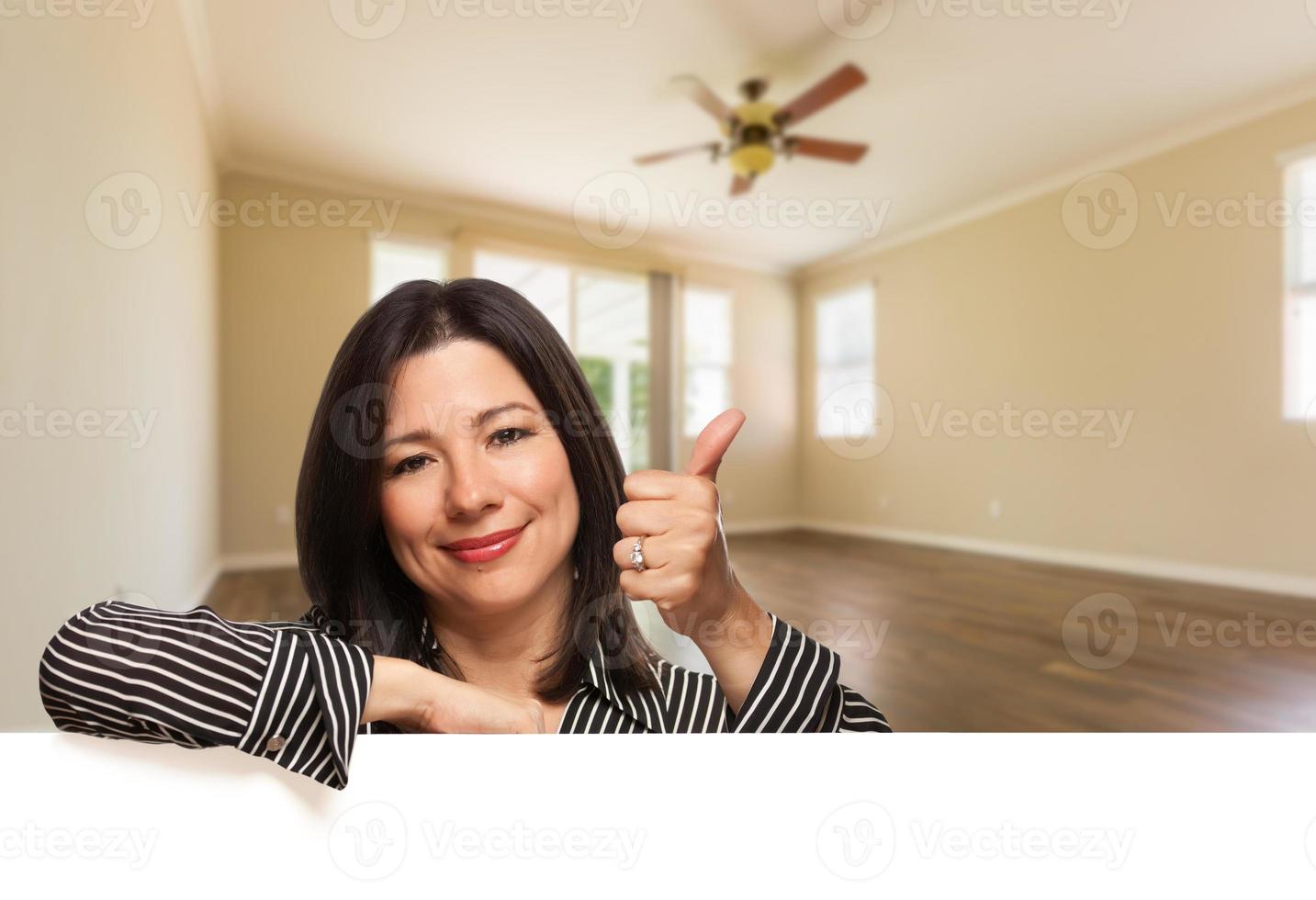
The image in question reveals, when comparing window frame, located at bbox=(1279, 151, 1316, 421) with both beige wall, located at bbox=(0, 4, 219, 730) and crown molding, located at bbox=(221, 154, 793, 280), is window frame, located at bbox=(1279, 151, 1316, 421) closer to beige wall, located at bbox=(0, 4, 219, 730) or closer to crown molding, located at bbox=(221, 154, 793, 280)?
crown molding, located at bbox=(221, 154, 793, 280)

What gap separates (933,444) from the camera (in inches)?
236

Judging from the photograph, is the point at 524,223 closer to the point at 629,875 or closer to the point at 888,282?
the point at 888,282

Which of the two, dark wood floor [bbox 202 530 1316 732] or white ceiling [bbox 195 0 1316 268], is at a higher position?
white ceiling [bbox 195 0 1316 268]

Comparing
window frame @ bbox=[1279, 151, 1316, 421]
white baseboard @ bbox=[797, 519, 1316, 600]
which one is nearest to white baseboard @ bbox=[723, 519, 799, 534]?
white baseboard @ bbox=[797, 519, 1316, 600]

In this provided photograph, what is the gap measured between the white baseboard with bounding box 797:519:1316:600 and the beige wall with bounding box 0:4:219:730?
5535 millimetres

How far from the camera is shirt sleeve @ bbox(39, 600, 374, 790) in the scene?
0.43 meters

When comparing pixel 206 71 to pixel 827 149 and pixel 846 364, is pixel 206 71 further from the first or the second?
pixel 846 364

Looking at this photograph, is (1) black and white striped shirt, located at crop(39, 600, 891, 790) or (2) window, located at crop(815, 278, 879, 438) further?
(2) window, located at crop(815, 278, 879, 438)

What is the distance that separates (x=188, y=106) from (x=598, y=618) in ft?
11.5

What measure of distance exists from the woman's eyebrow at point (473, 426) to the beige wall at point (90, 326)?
3.70 ft

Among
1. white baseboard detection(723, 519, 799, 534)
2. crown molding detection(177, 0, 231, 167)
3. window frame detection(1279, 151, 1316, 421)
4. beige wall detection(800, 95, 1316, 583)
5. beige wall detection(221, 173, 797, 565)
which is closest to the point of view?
beige wall detection(221, 173, 797, 565)

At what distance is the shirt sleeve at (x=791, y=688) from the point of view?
1.96 ft

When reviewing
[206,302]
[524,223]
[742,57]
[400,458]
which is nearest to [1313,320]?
[742,57]

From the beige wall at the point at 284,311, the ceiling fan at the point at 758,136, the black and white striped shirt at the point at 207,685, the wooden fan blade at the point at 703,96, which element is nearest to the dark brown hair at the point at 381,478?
the black and white striped shirt at the point at 207,685
